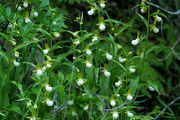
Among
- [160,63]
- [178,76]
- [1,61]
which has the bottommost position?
[178,76]

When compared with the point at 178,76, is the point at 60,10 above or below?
above

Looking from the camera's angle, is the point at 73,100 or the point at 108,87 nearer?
the point at 73,100

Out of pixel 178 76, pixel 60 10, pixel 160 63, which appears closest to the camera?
pixel 60 10

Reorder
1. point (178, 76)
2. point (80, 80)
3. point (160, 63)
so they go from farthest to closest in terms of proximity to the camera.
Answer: point (178, 76) → point (160, 63) → point (80, 80)

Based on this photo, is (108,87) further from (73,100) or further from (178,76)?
(178,76)

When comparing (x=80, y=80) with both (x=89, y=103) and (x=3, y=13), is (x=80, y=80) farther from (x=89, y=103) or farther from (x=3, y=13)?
(x=3, y=13)

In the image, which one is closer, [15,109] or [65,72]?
[15,109]

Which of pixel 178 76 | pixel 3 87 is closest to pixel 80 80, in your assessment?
pixel 3 87

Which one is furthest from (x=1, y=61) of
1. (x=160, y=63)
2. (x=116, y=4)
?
(x=116, y=4)

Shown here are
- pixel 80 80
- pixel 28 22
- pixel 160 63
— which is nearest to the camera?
pixel 80 80
